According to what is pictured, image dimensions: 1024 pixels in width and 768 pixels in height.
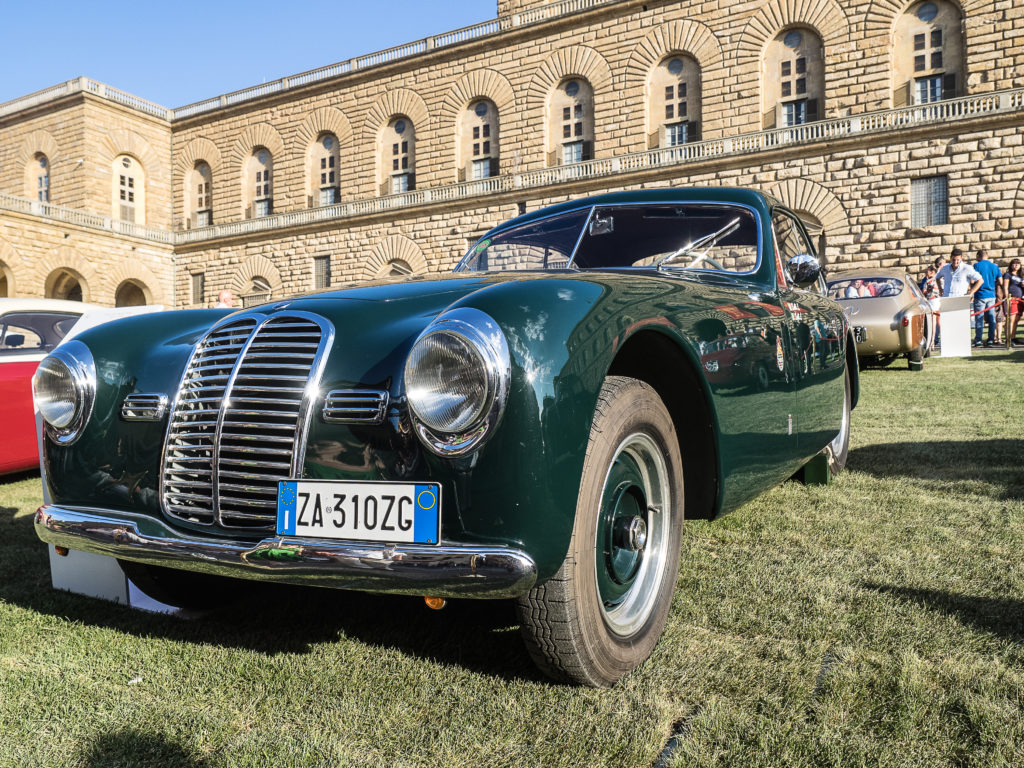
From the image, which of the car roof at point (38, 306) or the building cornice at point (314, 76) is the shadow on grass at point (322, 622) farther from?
the building cornice at point (314, 76)

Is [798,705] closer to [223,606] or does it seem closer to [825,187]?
[223,606]

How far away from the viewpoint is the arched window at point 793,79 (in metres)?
21.2

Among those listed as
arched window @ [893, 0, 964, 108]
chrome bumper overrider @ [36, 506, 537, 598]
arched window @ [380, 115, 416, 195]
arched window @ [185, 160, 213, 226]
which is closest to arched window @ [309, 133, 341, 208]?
arched window @ [380, 115, 416, 195]

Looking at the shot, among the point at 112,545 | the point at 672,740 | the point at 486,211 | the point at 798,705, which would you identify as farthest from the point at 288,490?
the point at 486,211

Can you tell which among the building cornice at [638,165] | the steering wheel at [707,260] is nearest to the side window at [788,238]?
the steering wheel at [707,260]

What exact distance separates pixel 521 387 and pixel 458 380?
15 cm

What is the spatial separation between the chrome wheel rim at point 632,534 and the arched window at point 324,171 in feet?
97.4

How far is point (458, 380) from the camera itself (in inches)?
66.9

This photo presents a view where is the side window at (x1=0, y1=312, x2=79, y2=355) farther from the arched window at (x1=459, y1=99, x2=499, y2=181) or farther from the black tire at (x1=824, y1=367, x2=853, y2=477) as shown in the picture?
the arched window at (x1=459, y1=99, x2=499, y2=181)

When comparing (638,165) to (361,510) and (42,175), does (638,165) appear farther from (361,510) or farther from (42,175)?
(42,175)

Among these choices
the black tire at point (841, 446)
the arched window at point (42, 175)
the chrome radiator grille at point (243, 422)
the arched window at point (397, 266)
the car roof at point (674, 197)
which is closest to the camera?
the chrome radiator grille at point (243, 422)

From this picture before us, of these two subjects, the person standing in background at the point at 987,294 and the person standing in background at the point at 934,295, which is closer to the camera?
the person standing in background at the point at 934,295

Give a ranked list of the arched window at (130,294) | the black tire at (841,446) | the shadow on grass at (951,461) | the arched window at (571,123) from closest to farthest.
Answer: the shadow on grass at (951,461), the black tire at (841,446), the arched window at (571,123), the arched window at (130,294)

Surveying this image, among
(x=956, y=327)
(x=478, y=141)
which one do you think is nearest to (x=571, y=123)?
(x=478, y=141)
